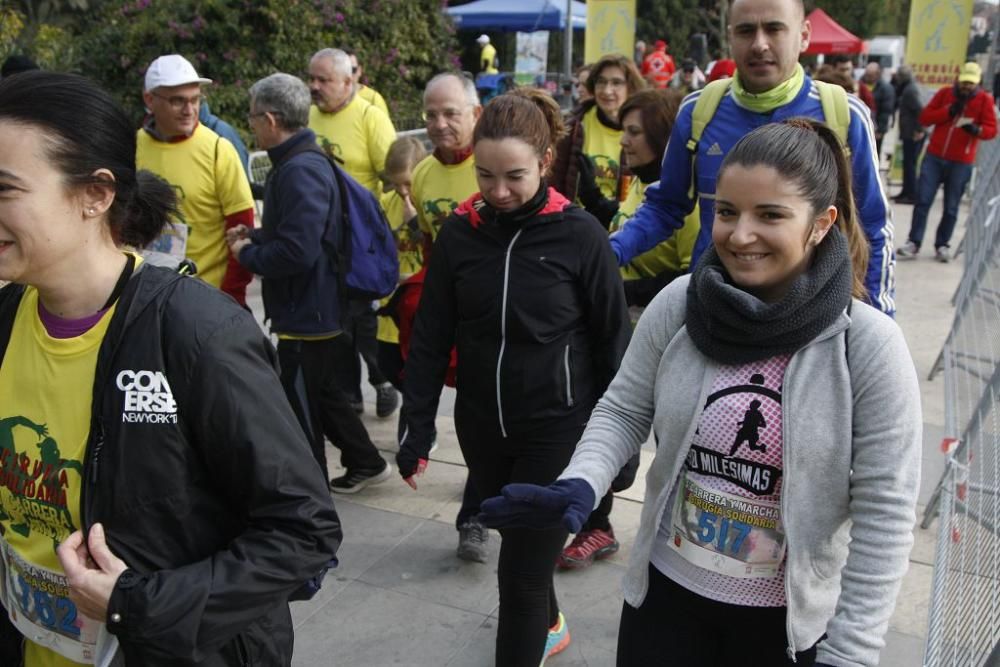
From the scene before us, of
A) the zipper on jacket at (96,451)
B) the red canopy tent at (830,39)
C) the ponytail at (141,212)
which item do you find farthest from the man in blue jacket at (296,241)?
the red canopy tent at (830,39)

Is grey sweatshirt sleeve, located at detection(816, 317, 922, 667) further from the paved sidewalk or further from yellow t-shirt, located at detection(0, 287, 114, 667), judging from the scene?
the paved sidewalk

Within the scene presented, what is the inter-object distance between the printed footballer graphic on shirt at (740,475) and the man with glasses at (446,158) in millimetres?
2171

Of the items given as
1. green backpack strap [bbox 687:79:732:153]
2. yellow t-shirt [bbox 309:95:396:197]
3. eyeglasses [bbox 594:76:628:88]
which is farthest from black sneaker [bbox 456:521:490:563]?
yellow t-shirt [bbox 309:95:396:197]

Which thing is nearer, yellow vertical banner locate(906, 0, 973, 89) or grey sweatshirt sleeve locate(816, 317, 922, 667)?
grey sweatshirt sleeve locate(816, 317, 922, 667)

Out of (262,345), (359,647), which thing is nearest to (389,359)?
(359,647)

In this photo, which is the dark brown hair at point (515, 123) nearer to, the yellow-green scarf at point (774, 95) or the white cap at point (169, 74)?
the yellow-green scarf at point (774, 95)

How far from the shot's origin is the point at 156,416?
1.56 metres

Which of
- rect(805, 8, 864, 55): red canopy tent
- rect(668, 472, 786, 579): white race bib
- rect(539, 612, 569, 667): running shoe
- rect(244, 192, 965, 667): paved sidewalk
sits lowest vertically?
rect(244, 192, 965, 667): paved sidewalk

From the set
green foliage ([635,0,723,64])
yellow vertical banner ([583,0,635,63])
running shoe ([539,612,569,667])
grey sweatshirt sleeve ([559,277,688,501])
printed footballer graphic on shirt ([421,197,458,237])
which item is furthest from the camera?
green foliage ([635,0,723,64])

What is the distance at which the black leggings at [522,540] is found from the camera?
2.87m

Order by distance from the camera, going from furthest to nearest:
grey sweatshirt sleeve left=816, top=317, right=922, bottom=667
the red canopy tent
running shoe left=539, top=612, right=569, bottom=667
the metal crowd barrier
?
the red canopy tent → running shoe left=539, top=612, right=569, bottom=667 → the metal crowd barrier → grey sweatshirt sleeve left=816, top=317, right=922, bottom=667

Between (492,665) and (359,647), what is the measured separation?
19.8 inches

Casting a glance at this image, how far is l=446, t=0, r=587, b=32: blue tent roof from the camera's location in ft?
60.7

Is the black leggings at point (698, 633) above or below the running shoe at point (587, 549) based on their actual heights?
above
